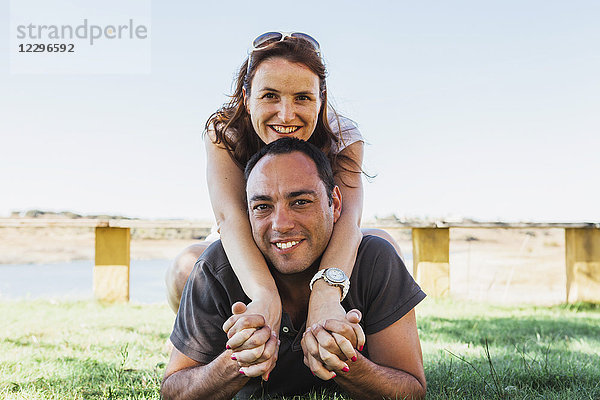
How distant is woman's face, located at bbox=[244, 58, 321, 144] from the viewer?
279cm

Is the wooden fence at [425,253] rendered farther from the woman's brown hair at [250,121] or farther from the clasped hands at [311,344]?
the clasped hands at [311,344]

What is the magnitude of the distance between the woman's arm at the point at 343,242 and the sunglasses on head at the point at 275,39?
0.61 meters

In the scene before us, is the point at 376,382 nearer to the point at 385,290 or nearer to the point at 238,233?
the point at 385,290

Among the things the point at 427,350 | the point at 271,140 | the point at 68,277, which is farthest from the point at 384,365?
the point at 68,277

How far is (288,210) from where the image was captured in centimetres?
229

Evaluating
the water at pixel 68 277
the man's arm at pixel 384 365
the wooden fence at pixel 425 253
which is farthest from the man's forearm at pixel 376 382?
the water at pixel 68 277

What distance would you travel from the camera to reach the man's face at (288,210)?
2301 millimetres

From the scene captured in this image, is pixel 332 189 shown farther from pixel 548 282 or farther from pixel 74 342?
pixel 548 282

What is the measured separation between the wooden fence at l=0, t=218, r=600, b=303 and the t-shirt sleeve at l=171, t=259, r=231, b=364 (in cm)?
467

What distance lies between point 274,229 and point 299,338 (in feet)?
A: 1.52

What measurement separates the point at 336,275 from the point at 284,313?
29 cm

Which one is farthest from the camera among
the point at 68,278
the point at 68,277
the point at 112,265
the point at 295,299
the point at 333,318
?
the point at 68,277

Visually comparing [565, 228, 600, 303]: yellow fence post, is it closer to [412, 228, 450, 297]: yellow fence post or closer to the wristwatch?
[412, 228, 450, 297]: yellow fence post

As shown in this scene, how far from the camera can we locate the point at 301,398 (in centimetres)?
240
